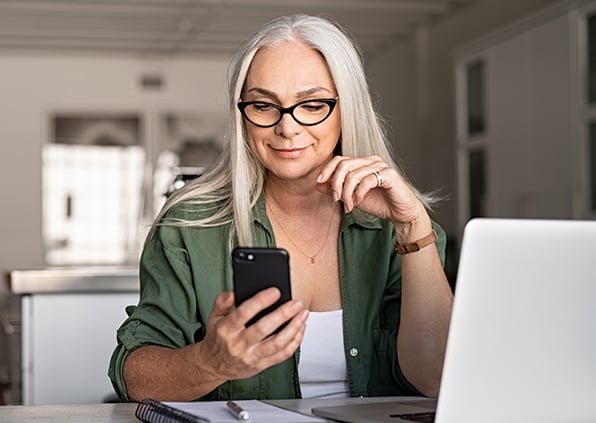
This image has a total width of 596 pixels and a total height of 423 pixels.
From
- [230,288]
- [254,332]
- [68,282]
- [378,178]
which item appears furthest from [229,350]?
[68,282]

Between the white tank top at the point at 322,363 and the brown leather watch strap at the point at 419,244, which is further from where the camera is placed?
the white tank top at the point at 322,363

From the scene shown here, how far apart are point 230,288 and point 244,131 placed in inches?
11.1

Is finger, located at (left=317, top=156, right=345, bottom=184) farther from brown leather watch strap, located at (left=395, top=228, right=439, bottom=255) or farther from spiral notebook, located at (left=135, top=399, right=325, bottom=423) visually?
spiral notebook, located at (left=135, top=399, right=325, bottom=423)

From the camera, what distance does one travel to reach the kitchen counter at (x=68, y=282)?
316cm

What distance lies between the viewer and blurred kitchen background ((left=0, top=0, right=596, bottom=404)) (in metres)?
3.28

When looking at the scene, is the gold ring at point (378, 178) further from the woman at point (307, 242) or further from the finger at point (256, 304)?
the finger at point (256, 304)

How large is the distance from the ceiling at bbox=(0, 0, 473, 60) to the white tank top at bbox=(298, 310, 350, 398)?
21.5 feet

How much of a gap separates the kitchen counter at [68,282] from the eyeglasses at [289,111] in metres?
1.56

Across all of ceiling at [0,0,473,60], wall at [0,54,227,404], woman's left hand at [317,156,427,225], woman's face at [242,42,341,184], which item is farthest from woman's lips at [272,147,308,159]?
wall at [0,54,227,404]

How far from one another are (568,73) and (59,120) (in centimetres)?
660

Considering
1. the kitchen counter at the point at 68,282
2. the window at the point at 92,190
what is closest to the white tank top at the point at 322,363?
the kitchen counter at the point at 68,282

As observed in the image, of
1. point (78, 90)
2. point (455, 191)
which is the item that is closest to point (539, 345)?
point (455, 191)

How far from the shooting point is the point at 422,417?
1.38 meters

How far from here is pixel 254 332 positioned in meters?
1.27
